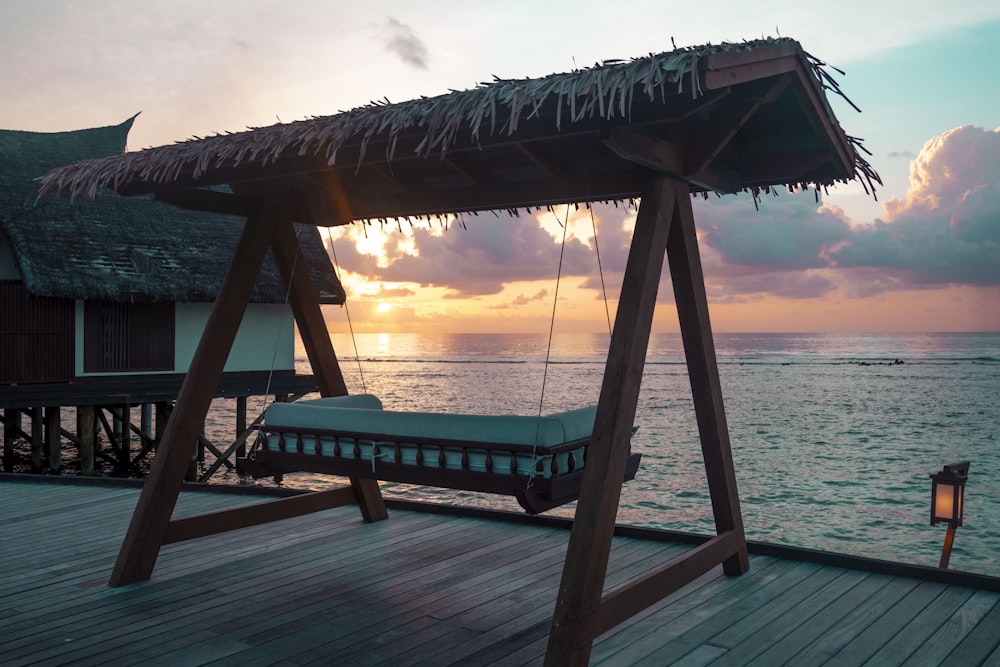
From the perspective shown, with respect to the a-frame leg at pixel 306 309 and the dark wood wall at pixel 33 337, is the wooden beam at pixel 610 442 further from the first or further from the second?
the dark wood wall at pixel 33 337

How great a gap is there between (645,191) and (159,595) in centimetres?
287

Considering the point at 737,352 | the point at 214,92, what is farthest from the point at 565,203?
the point at 737,352

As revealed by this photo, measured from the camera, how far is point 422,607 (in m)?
3.75

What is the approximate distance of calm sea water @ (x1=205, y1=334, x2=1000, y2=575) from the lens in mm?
12930

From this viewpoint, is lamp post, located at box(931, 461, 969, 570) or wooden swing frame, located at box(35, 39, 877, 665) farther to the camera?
lamp post, located at box(931, 461, 969, 570)

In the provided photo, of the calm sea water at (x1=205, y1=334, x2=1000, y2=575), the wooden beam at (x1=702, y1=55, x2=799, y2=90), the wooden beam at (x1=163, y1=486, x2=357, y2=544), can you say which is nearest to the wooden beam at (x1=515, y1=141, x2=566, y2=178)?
the wooden beam at (x1=702, y1=55, x2=799, y2=90)

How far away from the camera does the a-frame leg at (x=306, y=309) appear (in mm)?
4656

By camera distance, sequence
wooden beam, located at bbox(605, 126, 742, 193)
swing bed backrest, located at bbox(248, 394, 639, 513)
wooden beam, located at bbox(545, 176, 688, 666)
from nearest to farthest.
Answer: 1. wooden beam, located at bbox(545, 176, 688, 666)
2. wooden beam, located at bbox(605, 126, 742, 193)
3. swing bed backrest, located at bbox(248, 394, 639, 513)

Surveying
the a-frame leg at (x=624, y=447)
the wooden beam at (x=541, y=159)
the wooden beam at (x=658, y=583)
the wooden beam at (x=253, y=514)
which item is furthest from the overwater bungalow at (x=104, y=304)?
the a-frame leg at (x=624, y=447)

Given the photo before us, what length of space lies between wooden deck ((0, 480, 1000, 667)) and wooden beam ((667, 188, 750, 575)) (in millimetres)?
284

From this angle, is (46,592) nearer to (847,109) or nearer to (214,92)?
(847,109)

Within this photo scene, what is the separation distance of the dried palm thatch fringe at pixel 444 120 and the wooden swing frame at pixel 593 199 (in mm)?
18

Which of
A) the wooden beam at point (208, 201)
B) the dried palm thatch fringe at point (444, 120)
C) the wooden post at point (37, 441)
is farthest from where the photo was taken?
the wooden post at point (37, 441)

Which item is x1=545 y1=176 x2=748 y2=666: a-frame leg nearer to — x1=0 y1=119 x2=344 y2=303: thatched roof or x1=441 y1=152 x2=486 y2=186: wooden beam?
x1=441 y1=152 x2=486 y2=186: wooden beam
